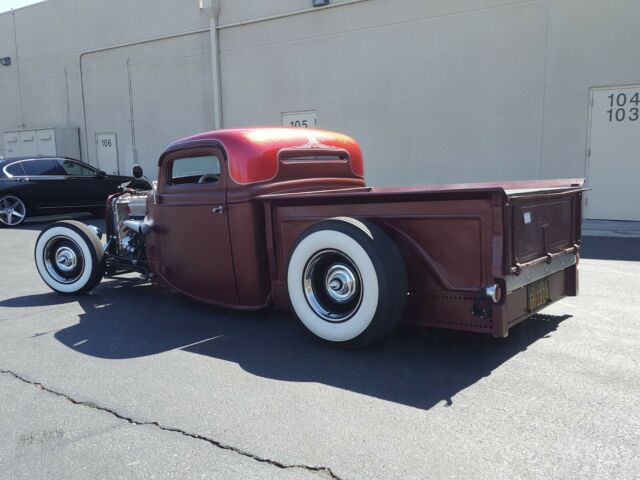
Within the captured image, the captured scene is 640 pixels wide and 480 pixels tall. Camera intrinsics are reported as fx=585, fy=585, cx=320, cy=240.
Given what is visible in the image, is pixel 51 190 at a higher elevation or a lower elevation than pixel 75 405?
higher

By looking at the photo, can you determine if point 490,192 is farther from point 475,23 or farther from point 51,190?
point 51,190

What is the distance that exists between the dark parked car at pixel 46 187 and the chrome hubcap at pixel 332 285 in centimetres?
911

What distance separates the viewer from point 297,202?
4.52m

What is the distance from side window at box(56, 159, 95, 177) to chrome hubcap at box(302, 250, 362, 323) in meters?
10.7

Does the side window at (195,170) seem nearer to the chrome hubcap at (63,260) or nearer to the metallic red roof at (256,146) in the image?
the metallic red roof at (256,146)

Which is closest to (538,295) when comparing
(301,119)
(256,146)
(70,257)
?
(256,146)

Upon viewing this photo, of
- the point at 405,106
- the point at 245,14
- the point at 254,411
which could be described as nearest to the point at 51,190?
the point at 245,14

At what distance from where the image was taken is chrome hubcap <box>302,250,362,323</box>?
4.11m

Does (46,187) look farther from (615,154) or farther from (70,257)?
(615,154)

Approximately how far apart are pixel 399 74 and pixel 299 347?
9.12 meters

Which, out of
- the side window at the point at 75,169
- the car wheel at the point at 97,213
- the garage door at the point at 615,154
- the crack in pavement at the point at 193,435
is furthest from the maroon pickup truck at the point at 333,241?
the car wheel at the point at 97,213

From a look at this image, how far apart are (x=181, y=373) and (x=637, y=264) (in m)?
5.96

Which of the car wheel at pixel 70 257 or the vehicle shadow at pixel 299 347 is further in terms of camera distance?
the car wheel at pixel 70 257

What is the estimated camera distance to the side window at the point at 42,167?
12930 millimetres
